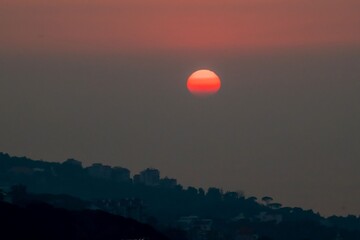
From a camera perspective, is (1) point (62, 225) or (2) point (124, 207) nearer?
(1) point (62, 225)

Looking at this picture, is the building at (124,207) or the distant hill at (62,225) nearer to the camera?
the distant hill at (62,225)

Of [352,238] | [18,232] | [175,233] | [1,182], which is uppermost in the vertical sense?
[1,182]

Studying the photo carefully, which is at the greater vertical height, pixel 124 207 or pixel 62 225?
pixel 124 207

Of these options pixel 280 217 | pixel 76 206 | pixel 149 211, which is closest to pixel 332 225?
pixel 280 217

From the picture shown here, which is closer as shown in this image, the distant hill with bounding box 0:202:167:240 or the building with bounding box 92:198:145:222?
the distant hill with bounding box 0:202:167:240

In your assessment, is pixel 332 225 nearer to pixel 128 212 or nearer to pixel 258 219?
pixel 258 219

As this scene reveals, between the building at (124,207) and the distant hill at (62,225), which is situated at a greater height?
the building at (124,207)

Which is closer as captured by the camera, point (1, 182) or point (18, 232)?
point (18, 232)

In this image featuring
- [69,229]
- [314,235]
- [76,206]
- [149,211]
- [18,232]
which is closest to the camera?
[18,232]
